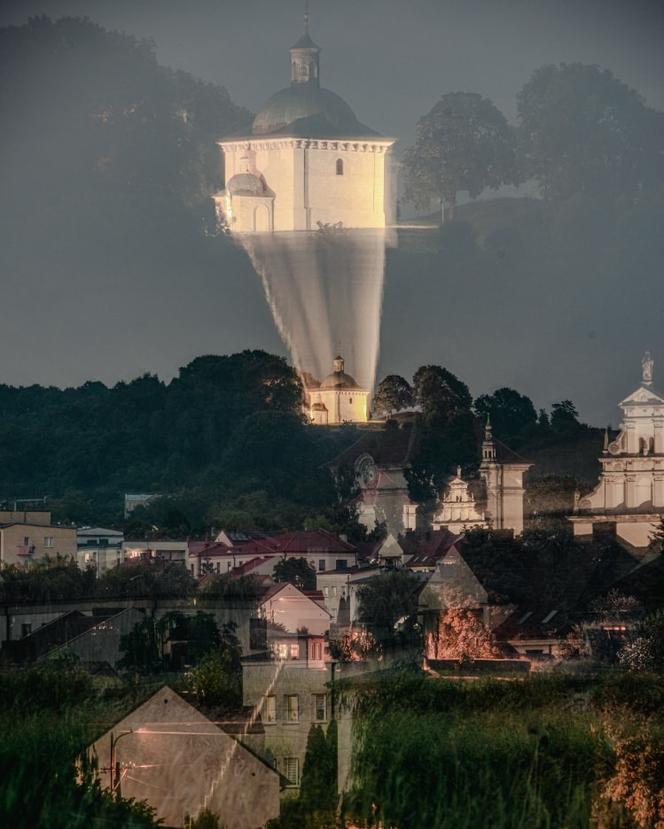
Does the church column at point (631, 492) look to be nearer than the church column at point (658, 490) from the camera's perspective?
Yes

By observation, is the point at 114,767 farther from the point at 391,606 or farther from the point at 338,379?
the point at 338,379

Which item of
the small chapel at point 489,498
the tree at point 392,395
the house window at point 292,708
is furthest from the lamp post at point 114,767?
the tree at point 392,395

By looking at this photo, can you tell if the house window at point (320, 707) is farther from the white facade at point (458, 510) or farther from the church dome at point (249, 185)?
the church dome at point (249, 185)

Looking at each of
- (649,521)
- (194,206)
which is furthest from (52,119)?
(649,521)

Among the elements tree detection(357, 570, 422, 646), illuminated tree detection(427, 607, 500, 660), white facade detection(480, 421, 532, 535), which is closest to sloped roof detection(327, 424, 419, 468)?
white facade detection(480, 421, 532, 535)

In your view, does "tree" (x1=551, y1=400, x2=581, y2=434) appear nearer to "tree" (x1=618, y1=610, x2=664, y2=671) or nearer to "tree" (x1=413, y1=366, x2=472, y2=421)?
"tree" (x1=413, y1=366, x2=472, y2=421)

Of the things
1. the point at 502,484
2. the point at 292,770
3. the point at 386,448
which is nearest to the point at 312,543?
the point at 502,484

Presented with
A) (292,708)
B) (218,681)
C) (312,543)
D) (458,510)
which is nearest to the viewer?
(292,708)
